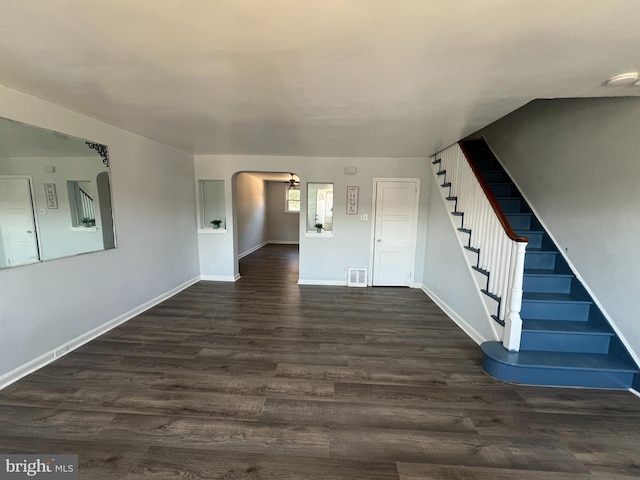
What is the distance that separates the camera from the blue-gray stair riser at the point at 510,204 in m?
3.61

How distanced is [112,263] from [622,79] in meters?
5.02

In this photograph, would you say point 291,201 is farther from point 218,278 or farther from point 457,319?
point 457,319

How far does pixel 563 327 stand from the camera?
99.3 inches

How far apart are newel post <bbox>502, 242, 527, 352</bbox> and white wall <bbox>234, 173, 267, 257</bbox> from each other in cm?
569

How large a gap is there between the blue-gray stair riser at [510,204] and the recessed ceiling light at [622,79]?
1859 mm

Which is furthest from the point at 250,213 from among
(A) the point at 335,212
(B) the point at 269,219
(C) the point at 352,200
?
(C) the point at 352,200

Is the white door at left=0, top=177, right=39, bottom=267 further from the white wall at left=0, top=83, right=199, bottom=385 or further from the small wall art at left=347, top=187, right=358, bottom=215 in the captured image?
the small wall art at left=347, top=187, right=358, bottom=215

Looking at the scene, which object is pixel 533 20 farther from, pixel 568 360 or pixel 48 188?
pixel 48 188

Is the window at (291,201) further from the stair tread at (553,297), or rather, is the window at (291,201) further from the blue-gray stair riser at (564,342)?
the blue-gray stair riser at (564,342)

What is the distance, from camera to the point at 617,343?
236 centimetres

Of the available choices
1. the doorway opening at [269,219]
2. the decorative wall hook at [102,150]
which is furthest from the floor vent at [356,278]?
the decorative wall hook at [102,150]

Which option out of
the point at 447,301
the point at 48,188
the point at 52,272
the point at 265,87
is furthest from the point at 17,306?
the point at 447,301

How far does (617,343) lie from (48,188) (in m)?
5.40

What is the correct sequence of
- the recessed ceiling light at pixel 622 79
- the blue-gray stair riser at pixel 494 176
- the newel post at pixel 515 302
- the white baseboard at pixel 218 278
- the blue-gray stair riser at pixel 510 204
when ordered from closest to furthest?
the recessed ceiling light at pixel 622 79 < the newel post at pixel 515 302 < the blue-gray stair riser at pixel 510 204 < the blue-gray stair riser at pixel 494 176 < the white baseboard at pixel 218 278
